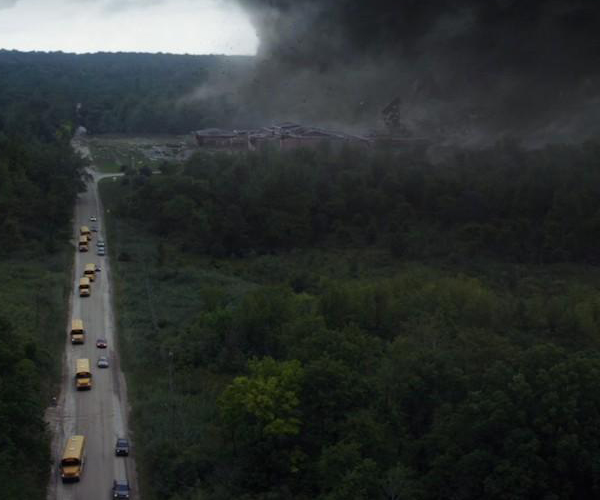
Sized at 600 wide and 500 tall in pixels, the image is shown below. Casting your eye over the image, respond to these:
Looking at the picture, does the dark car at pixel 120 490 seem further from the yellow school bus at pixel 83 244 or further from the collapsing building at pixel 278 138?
the collapsing building at pixel 278 138

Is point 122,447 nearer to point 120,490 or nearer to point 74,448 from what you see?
point 74,448

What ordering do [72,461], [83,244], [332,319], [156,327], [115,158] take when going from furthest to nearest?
[115,158], [83,244], [156,327], [332,319], [72,461]

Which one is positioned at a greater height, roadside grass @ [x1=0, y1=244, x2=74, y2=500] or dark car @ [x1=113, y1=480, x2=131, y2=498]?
roadside grass @ [x1=0, y1=244, x2=74, y2=500]

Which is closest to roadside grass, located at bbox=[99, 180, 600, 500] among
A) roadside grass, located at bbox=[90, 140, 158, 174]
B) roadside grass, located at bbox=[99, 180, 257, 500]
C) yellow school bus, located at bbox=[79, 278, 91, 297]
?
roadside grass, located at bbox=[99, 180, 257, 500]

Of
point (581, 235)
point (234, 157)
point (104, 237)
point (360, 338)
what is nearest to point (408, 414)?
point (360, 338)

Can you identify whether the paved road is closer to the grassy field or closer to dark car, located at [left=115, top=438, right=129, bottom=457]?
dark car, located at [left=115, top=438, right=129, bottom=457]

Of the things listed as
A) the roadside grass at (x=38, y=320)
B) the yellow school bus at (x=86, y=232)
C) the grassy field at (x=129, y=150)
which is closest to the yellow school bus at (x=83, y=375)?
the roadside grass at (x=38, y=320)

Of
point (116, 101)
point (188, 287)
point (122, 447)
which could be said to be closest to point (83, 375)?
point (122, 447)
